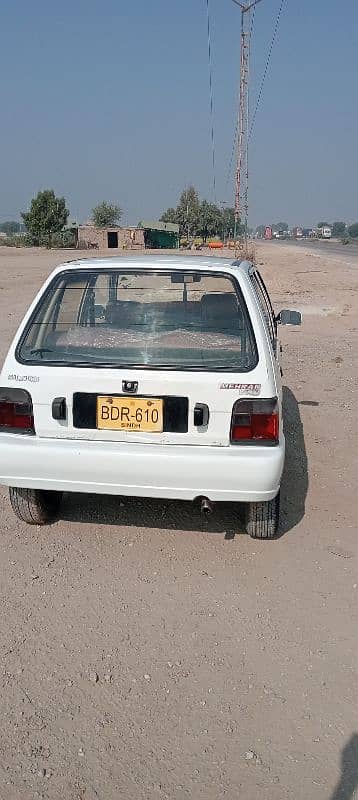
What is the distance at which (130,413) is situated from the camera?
3.39m

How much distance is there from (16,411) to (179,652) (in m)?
1.49

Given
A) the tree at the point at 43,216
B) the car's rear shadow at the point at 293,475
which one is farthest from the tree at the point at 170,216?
the car's rear shadow at the point at 293,475

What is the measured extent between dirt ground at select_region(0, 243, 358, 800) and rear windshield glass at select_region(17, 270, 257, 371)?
3.76 ft

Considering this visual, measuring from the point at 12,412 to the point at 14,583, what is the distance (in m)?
0.91

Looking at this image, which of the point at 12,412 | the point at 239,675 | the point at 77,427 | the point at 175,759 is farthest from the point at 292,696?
the point at 12,412

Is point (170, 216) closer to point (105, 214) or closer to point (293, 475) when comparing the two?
point (105, 214)

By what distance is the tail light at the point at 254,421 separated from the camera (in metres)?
3.35

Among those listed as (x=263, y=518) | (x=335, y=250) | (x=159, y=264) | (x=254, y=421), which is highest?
(x=159, y=264)

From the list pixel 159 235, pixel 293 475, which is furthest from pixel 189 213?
pixel 293 475

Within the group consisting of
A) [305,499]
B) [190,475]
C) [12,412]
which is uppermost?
[12,412]

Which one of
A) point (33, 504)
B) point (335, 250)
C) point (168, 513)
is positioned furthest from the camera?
point (335, 250)

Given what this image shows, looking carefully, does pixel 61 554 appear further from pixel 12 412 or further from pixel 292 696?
pixel 292 696

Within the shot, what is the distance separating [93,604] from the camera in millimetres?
3273

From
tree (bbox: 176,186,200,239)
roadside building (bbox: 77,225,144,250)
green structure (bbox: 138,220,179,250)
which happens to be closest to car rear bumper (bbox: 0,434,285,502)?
roadside building (bbox: 77,225,144,250)
